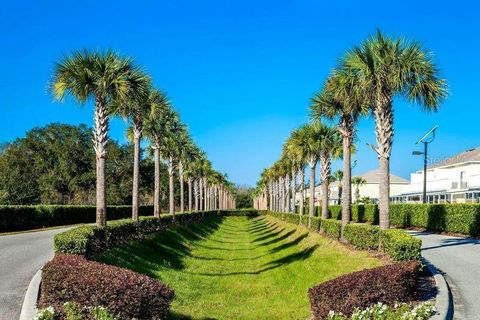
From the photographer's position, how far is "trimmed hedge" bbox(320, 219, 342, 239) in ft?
79.2

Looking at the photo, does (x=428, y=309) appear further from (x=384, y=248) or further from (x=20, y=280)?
(x=20, y=280)

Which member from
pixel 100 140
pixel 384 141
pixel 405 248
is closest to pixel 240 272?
pixel 100 140

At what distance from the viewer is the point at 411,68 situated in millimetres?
A: 17562

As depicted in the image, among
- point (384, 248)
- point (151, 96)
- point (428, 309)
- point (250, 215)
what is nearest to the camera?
point (428, 309)

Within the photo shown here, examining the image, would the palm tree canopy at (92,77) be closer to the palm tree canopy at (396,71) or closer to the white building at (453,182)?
the palm tree canopy at (396,71)

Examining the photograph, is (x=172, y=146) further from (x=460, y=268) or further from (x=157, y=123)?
(x=460, y=268)

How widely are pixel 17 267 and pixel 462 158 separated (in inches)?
2492

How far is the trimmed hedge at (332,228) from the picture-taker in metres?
24.1

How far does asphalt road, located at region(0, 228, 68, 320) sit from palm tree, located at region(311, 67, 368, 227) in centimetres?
1147

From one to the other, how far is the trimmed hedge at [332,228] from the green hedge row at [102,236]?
8.77m

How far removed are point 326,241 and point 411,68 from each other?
10357 mm

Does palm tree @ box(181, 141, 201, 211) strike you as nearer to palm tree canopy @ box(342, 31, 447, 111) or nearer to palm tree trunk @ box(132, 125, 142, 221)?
palm tree trunk @ box(132, 125, 142, 221)

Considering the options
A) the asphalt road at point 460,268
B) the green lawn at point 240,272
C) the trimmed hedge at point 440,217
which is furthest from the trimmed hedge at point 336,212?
the asphalt road at point 460,268

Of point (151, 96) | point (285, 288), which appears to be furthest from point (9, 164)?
point (285, 288)
